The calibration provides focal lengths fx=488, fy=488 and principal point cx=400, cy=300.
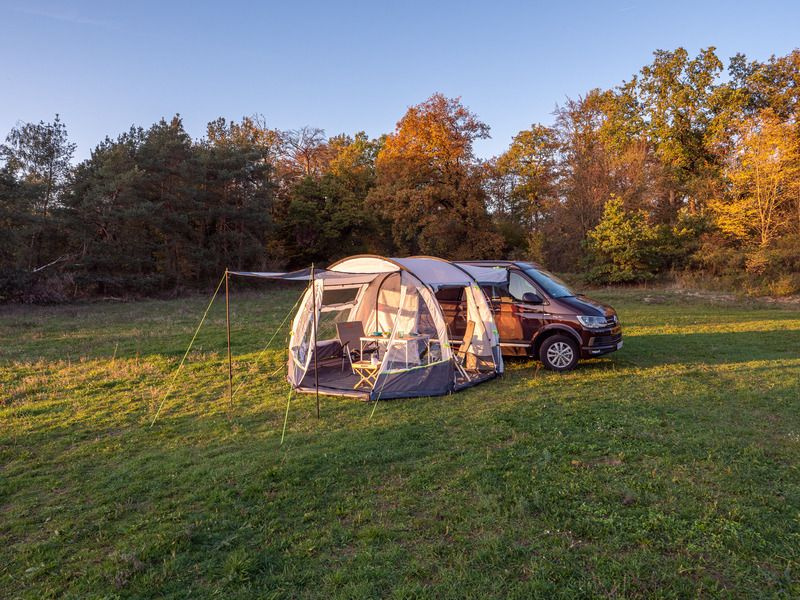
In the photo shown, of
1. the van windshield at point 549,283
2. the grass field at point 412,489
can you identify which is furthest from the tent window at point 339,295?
the van windshield at point 549,283

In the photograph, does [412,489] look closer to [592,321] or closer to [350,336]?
[350,336]

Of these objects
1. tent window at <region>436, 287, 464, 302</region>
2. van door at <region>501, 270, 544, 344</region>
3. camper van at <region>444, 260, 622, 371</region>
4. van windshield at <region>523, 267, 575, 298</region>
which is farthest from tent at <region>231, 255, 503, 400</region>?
van windshield at <region>523, 267, 575, 298</region>

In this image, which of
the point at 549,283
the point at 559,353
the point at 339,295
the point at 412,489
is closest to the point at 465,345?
the point at 559,353

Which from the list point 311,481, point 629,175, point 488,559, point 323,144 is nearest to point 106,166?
point 323,144

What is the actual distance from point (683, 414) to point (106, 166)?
2654cm

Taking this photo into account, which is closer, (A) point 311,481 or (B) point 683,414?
(A) point 311,481

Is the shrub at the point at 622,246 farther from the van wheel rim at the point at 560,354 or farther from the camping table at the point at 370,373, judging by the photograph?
the camping table at the point at 370,373

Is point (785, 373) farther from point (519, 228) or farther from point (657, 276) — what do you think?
point (519, 228)

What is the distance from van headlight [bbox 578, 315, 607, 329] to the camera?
8539 millimetres

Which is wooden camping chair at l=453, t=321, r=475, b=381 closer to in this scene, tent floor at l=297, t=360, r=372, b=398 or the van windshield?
the van windshield

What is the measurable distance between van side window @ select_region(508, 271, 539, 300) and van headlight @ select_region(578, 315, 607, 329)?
3.18 feet

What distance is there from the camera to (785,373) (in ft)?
26.8

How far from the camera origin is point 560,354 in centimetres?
878

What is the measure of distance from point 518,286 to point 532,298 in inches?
14.9
